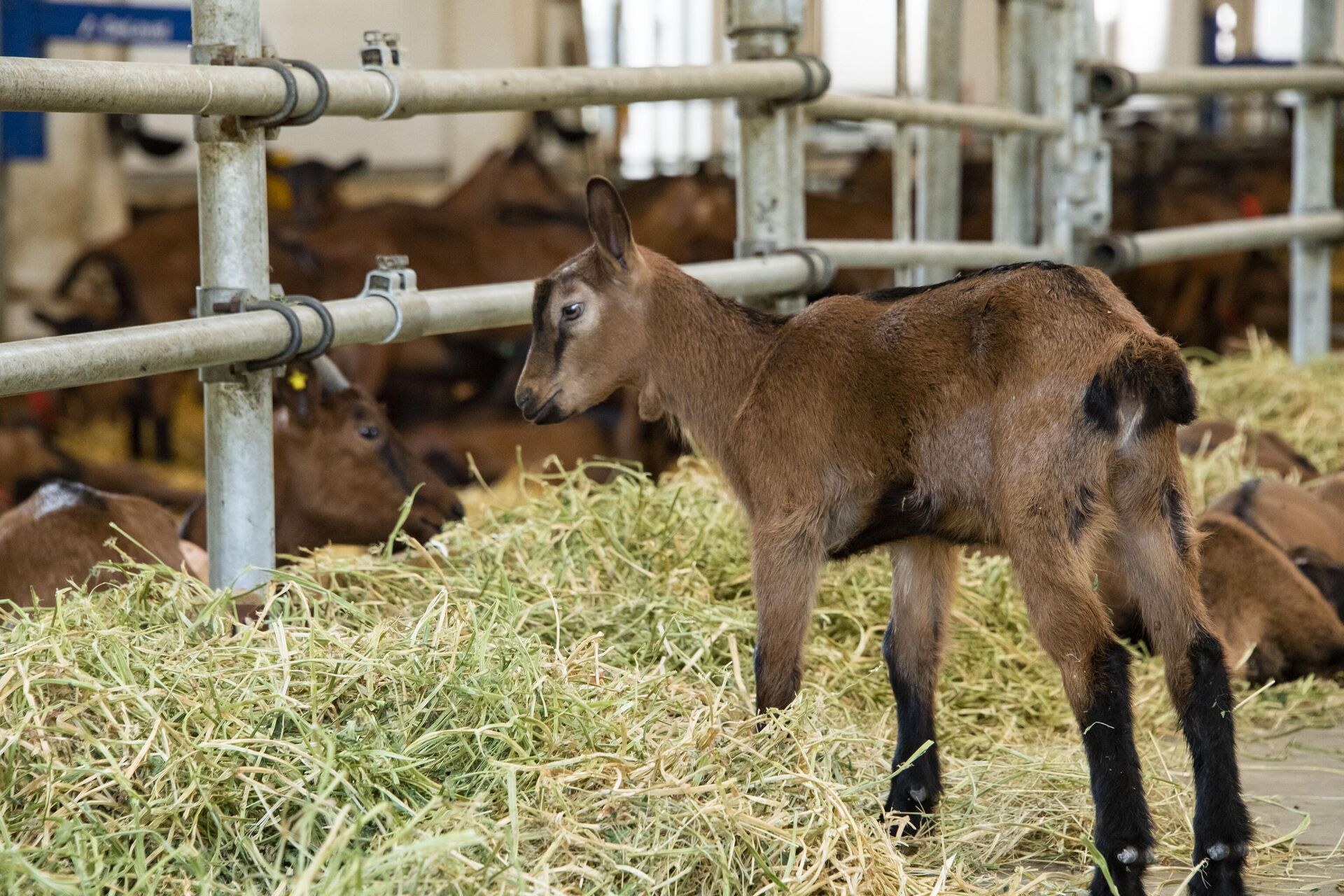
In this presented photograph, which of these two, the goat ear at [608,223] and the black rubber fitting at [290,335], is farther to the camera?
the black rubber fitting at [290,335]

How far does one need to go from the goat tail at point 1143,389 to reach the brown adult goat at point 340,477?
225 cm

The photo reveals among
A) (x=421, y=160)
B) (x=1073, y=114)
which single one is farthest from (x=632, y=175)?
(x=1073, y=114)

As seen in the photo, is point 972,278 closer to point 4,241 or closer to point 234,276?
point 234,276

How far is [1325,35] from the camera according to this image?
287 inches

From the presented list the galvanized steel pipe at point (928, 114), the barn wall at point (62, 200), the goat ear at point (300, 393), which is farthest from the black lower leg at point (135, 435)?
the galvanized steel pipe at point (928, 114)

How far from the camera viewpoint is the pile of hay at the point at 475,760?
7.08ft

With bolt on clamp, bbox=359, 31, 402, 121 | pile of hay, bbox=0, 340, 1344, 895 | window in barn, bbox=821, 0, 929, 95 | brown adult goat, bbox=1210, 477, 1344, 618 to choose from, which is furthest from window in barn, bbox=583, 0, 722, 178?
pile of hay, bbox=0, 340, 1344, 895

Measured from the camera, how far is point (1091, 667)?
2502mm

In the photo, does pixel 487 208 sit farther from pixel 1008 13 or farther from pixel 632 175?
pixel 632 175

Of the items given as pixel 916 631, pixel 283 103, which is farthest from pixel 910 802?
pixel 283 103

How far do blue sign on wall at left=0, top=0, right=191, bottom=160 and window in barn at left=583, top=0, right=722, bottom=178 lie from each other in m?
6.19

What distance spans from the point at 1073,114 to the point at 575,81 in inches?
109

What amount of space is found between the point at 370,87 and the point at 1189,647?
199cm

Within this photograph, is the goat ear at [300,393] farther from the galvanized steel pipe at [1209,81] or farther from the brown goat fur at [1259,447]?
the galvanized steel pipe at [1209,81]
